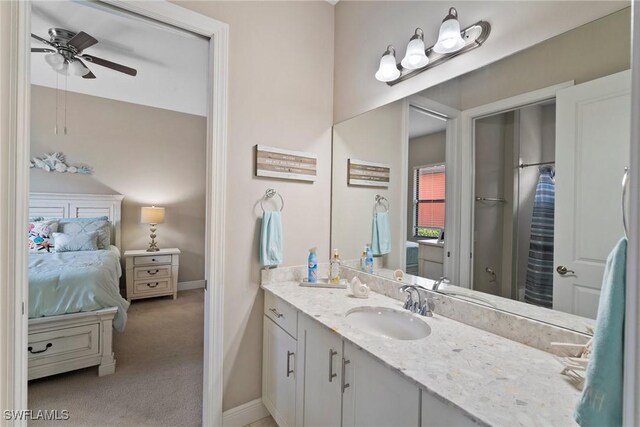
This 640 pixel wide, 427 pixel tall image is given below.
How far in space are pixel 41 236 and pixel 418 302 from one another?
4.41 m

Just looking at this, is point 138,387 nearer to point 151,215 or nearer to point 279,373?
point 279,373

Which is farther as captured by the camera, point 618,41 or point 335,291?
point 335,291

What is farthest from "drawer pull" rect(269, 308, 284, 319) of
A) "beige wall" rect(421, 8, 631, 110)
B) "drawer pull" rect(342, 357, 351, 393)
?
"beige wall" rect(421, 8, 631, 110)

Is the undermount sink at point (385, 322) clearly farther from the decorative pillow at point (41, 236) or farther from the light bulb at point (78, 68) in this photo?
the decorative pillow at point (41, 236)

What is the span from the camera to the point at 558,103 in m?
1.07

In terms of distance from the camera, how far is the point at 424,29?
5.08ft

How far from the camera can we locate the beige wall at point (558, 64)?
95 cm

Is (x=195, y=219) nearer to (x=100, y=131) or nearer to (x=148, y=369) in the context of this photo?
(x=100, y=131)

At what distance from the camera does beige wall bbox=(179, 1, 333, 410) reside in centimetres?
175

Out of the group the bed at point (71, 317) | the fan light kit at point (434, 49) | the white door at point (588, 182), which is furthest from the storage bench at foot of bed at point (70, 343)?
the white door at point (588, 182)

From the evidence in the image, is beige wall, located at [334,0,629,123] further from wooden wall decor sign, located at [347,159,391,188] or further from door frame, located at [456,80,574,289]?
wooden wall decor sign, located at [347,159,391,188]

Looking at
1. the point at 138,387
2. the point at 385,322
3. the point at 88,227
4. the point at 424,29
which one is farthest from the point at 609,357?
the point at 88,227

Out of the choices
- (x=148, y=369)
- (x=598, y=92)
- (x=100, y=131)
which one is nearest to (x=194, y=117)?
(x=100, y=131)

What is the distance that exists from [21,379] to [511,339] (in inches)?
81.5
